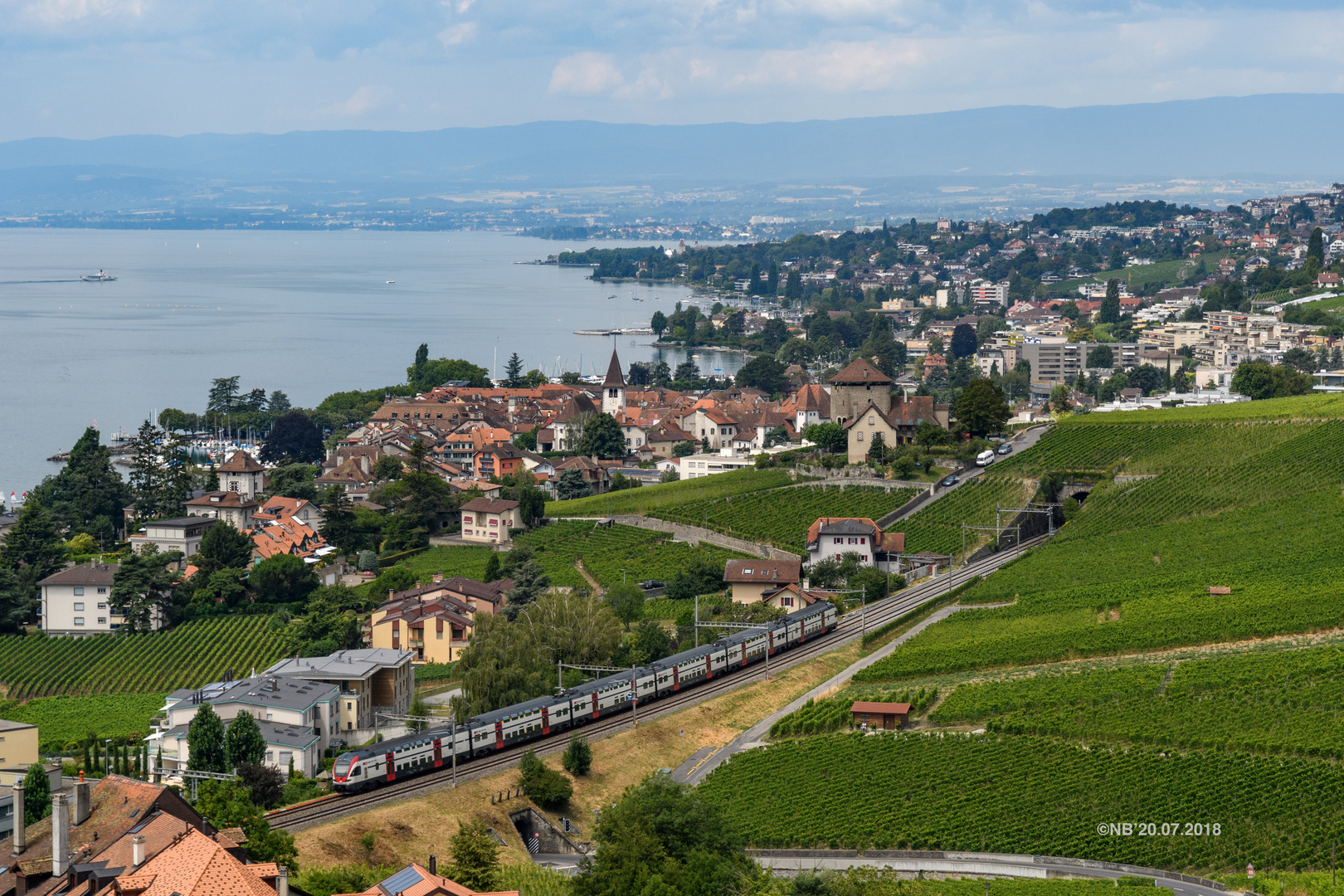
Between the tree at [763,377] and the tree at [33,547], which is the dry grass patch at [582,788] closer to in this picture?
the tree at [33,547]

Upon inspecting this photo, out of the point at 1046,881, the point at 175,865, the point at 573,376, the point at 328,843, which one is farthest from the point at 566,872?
the point at 573,376

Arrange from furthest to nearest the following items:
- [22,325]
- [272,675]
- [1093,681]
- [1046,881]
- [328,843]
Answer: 1. [22,325]
2. [272,675]
3. [1093,681]
4. [328,843]
5. [1046,881]

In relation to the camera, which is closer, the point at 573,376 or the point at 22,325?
the point at 573,376

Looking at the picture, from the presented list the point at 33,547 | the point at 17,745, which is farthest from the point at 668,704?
the point at 33,547

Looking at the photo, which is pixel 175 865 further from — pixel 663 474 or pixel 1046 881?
pixel 663 474

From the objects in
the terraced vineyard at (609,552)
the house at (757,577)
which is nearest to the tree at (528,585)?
the terraced vineyard at (609,552)

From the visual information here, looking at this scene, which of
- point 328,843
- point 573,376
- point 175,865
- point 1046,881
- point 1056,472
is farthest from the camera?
point 573,376
